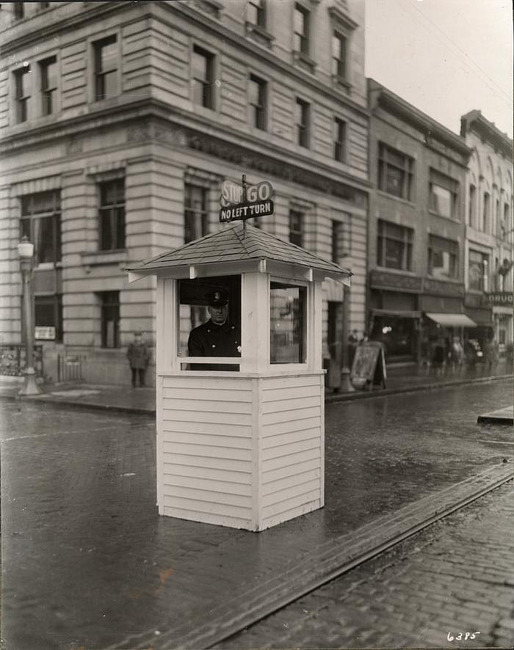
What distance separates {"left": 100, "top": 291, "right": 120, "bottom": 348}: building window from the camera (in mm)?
20578

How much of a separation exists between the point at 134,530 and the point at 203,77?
45.2ft

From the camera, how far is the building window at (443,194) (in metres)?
29.9

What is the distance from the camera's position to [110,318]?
20.7 m

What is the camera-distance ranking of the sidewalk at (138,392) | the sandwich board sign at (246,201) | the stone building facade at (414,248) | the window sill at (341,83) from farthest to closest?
1. the stone building facade at (414,248)
2. the window sill at (341,83)
3. the sidewalk at (138,392)
4. the sandwich board sign at (246,201)

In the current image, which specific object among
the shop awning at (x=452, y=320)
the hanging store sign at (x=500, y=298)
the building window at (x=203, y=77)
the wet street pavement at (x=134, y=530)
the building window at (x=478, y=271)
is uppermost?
the building window at (x=203, y=77)

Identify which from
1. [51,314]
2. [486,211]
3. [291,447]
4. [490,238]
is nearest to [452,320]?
[490,238]

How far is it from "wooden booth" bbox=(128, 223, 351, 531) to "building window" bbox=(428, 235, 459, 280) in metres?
27.0

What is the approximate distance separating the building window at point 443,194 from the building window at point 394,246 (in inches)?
71.7

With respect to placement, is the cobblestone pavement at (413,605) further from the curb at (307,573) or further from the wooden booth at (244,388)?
the wooden booth at (244,388)

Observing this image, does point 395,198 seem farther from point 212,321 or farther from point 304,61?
point 212,321

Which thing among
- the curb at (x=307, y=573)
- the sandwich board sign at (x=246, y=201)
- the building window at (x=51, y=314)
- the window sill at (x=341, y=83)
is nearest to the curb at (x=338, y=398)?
the building window at (x=51, y=314)

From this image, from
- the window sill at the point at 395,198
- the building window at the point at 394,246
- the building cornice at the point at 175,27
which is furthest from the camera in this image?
the building window at the point at 394,246

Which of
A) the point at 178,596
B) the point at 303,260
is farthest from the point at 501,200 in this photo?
the point at 178,596

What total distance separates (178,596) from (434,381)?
21.6m
